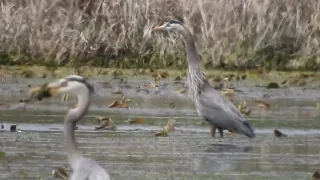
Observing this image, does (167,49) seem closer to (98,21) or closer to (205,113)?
(98,21)

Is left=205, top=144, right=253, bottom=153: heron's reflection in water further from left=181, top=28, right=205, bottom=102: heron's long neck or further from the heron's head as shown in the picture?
the heron's head

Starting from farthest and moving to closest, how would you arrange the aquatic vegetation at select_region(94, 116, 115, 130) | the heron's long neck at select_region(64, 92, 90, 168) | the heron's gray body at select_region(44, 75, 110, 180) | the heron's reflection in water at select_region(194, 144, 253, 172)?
1. the aquatic vegetation at select_region(94, 116, 115, 130)
2. the heron's reflection in water at select_region(194, 144, 253, 172)
3. the heron's long neck at select_region(64, 92, 90, 168)
4. the heron's gray body at select_region(44, 75, 110, 180)

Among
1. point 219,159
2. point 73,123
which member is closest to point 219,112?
point 219,159

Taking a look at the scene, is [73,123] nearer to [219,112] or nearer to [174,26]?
[219,112]

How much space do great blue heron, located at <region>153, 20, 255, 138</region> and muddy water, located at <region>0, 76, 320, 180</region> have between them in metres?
0.15

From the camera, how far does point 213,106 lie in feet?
39.3

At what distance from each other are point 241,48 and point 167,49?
113 centimetres

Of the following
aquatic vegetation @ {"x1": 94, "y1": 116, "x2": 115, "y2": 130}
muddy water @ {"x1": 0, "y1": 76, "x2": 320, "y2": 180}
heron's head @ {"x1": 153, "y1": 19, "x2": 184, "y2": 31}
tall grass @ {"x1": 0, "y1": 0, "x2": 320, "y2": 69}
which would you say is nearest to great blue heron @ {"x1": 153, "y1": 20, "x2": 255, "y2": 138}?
muddy water @ {"x1": 0, "y1": 76, "x2": 320, "y2": 180}

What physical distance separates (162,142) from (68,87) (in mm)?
3918

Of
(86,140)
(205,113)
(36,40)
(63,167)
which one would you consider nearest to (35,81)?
(36,40)

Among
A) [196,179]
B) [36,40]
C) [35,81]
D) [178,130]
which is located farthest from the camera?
[36,40]

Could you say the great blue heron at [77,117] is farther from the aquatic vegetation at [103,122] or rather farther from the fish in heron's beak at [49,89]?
the aquatic vegetation at [103,122]

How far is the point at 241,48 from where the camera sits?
17578mm

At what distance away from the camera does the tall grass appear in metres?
17.4
